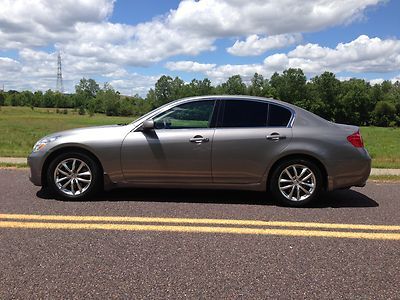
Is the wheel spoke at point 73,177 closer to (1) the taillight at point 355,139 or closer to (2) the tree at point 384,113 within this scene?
(1) the taillight at point 355,139

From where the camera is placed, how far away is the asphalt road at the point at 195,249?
3271 mm

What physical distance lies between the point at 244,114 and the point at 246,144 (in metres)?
0.48

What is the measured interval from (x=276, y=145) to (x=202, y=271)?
8.85ft

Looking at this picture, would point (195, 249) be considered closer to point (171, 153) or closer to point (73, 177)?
point (171, 153)

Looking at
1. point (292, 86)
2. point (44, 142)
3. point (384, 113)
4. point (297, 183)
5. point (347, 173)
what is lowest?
point (297, 183)

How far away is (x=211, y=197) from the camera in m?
6.32

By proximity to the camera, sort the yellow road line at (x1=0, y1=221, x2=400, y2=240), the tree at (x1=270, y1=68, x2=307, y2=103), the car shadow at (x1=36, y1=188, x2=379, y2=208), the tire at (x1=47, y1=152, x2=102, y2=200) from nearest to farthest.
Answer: the yellow road line at (x1=0, y1=221, x2=400, y2=240)
the tire at (x1=47, y1=152, x2=102, y2=200)
the car shadow at (x1=36, y1=188, x2=379, y2=208)
the tree at (x1=270, y1=68, x2=307, y2=103)

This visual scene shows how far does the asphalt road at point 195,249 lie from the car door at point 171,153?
0.38m

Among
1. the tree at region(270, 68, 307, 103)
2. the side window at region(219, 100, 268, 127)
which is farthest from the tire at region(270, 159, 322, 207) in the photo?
the tree at region(270, 68, 307, 103)

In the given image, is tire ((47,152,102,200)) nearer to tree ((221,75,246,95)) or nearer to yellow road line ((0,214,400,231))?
yellow road line ((0,214,400,231))

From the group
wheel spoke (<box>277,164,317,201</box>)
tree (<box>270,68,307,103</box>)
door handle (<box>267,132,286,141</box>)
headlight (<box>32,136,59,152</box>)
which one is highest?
tree (<box>270,68,307,103</box>)

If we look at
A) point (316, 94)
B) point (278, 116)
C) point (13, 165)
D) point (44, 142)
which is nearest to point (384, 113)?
point (316, 94)

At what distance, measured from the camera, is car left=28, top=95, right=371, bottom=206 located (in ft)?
19.2

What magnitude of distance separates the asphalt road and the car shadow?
4cm
